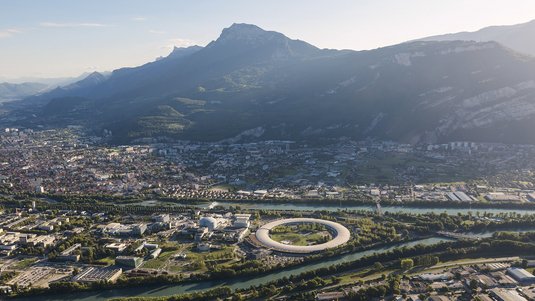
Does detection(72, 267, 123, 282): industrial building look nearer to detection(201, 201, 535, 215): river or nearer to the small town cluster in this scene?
detection(201, 201, 535, 215): river

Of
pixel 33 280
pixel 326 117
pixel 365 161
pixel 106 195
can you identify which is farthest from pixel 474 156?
pixel 33 280

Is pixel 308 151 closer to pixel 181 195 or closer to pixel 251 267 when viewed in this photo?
pixel 181 195

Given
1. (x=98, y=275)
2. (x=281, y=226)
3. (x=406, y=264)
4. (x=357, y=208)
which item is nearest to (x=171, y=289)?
(x=98, y=275)

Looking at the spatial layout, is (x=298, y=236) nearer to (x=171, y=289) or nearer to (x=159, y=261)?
(x=159, y=261)

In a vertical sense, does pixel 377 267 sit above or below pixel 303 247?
above

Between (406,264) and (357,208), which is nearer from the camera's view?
(406,264)

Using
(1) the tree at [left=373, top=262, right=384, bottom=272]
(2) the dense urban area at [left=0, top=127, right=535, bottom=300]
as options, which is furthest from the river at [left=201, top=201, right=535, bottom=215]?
(1) the tree at [left=373, top=262, right=384, bottom=272]

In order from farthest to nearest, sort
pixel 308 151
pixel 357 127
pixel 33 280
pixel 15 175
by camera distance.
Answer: pixel 357 127, pixel 308 151, pixel 15 175, pixel 33 280

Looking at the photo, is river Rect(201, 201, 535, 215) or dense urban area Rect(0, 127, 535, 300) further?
river Rect(201, 201, 535, 215)
